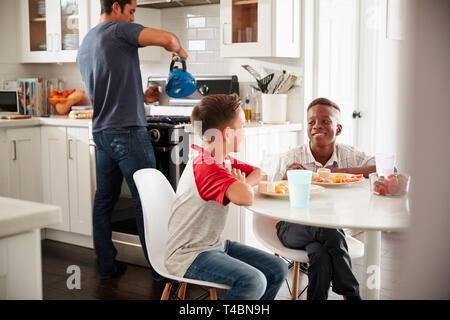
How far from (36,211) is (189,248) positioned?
1.03 metres

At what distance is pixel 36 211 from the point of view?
0.83 m

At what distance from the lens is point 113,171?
2.94 meters

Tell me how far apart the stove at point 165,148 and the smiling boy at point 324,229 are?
800 millimetres

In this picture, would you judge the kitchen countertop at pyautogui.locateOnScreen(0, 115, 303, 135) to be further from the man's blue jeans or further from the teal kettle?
the man's blue jeans

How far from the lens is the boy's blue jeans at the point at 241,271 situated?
5.56 ft

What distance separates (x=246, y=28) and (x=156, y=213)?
1710mm

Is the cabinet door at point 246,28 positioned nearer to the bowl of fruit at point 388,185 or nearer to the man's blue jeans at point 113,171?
the man's blue jeans at point 113,171

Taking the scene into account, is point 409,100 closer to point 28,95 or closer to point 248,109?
point 248,109

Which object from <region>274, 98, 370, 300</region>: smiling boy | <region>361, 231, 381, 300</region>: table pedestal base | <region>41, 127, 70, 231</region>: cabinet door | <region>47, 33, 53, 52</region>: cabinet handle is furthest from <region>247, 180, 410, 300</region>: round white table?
<region>47, 33, 53, 52</region>: cabinet handle

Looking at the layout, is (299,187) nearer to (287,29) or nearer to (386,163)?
(386,163)

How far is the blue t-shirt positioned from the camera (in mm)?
2734

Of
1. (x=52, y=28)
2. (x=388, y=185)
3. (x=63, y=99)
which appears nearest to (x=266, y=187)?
(x=388, y=185)

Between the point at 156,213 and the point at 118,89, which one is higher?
the point at 118,89
